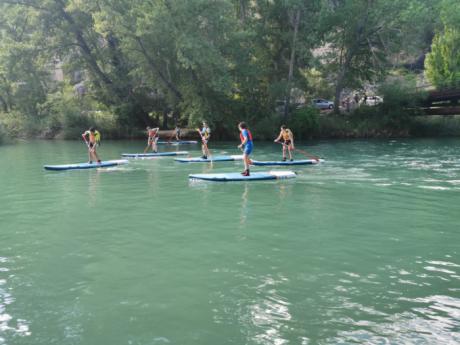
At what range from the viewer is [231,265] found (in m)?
8.45

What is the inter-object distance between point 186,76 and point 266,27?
8553 mm

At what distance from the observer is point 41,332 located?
6082 mm

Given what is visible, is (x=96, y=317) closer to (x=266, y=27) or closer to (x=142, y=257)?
(x=142, y=257)

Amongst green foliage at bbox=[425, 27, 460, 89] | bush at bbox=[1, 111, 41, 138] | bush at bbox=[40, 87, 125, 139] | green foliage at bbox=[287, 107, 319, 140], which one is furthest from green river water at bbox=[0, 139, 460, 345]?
bush at bbox=[1, 111, 41, 138]

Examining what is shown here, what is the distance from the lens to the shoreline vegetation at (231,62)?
37.7 metres

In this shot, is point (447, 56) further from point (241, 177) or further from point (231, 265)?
point (231, 265)

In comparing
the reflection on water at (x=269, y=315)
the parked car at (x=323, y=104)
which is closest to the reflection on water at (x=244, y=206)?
the reflection on water at (x=269, y=315)

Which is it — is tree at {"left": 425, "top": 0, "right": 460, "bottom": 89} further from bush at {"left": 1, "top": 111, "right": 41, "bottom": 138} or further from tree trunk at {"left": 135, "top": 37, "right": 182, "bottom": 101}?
bush at {"left": 1, "top": 111, "right": 41, "bottom": 138}

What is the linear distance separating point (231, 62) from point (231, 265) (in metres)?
33.7

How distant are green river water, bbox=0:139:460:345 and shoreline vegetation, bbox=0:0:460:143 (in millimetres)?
23435

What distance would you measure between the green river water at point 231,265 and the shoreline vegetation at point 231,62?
23.4 meters

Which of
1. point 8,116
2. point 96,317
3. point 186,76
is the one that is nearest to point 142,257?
point 96,317

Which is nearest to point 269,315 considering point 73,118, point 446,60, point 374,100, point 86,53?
point 86,53

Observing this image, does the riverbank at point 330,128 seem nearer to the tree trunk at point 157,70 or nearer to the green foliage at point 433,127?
the green foliage at point 433,127
